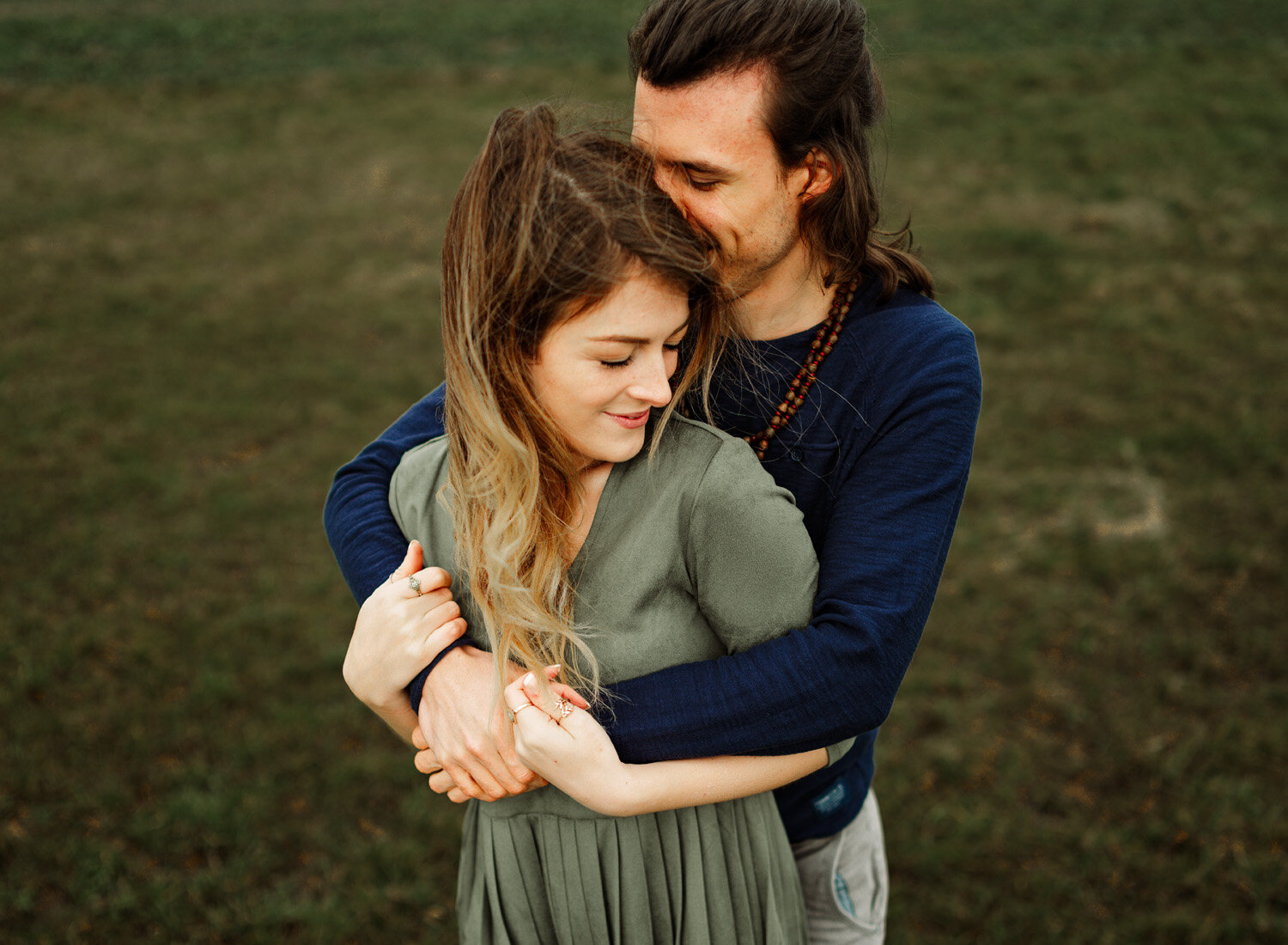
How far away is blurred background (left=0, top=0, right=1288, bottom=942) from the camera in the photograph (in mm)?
3299

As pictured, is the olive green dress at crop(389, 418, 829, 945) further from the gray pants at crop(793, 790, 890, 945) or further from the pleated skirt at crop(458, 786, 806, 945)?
the gray pants at crop(793, 790, 890, 945)

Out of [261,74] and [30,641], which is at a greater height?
[261,74]

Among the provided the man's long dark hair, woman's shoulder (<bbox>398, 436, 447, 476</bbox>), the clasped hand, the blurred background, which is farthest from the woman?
the blurred background

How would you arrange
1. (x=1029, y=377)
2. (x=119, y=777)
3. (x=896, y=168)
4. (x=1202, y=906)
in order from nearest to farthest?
(x=1202, y=906)
(x=119, y=777)
(x=1029, y=377)
(x=896, y=168)

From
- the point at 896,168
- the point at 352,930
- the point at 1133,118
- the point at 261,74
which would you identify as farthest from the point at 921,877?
the point at 261,74

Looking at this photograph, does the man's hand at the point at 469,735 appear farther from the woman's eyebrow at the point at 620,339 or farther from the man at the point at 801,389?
the woman's eyebrow at the point at 620,339

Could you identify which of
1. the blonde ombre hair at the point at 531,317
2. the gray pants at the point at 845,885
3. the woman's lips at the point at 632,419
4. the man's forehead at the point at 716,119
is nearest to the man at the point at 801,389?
the man's forehead at the point at 716,119

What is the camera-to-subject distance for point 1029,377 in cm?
602

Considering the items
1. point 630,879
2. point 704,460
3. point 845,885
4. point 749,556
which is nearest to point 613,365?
point 704,460

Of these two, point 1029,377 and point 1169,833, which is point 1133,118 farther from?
point 1169,833

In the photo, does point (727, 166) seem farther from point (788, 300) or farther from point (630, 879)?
point (630, 879)

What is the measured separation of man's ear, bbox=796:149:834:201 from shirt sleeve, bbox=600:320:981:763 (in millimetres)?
358

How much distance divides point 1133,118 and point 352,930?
9.83 m

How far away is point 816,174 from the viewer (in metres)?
1.67
